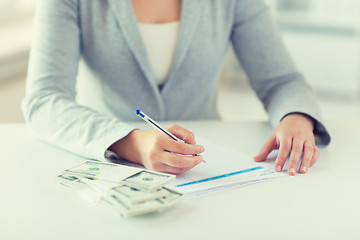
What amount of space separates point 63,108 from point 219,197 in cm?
43

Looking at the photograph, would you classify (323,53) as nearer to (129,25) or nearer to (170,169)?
(129,25)

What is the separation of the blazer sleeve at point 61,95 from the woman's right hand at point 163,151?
4cm

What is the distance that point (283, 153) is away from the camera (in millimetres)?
986

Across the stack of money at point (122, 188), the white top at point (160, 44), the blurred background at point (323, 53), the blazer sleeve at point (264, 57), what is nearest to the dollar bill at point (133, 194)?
the stack of money at point (122, 188)

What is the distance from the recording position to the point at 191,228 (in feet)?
2.37

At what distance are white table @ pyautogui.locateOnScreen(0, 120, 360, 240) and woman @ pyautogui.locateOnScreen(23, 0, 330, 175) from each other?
0.08 m

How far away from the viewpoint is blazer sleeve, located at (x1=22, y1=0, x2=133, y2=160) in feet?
3.28

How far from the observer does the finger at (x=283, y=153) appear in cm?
96

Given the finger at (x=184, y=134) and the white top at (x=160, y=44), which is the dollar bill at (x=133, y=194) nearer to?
the finger at (x=184, y=134)

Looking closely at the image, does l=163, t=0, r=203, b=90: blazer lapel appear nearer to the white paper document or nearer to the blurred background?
the white paper document

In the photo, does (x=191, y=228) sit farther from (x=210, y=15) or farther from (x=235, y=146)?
(x=210, y=15)

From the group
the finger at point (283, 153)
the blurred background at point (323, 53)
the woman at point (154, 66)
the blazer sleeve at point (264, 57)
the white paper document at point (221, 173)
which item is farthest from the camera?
the blurred background at point (323, 53)

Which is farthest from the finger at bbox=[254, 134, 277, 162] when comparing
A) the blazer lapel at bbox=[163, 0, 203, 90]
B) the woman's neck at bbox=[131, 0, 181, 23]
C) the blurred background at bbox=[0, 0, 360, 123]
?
the blurred background at bbox=[0, 0, 360, 123]

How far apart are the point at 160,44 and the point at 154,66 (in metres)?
0.06
